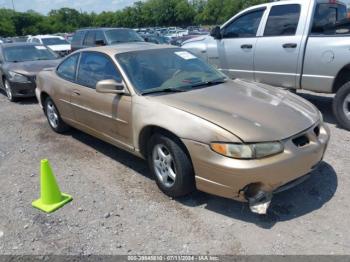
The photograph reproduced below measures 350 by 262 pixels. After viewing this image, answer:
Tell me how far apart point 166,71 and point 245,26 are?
3.23 meters

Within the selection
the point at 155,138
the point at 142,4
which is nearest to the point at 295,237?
the point at 155,138

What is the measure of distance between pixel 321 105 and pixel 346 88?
1790 millimetres

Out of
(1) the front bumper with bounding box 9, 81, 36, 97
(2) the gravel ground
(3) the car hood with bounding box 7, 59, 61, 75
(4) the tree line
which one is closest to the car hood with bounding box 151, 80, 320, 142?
(2) the gravel ground

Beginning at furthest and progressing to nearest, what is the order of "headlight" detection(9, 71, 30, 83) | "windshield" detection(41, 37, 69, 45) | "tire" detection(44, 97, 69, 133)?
"windshield" detection(41, 37, 69, 45) < "headlight" detection(9, 71, 30, 83) < "tire" detection(44, 97, 69, 133)

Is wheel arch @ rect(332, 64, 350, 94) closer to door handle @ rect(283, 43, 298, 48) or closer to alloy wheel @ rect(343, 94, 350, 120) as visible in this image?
alloy wheel @ rect(343, 94, 350, 120)

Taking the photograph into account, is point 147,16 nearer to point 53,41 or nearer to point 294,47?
point 53,41

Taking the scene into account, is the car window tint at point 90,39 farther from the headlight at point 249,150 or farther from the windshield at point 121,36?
the headlight at point 249,150

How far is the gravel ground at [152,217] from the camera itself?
3.00m

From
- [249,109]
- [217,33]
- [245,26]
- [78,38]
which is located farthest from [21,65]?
[249,109]

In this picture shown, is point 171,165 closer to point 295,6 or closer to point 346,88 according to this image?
point 346,88

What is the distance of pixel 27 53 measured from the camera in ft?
32.1

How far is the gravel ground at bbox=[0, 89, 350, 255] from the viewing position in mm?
3002

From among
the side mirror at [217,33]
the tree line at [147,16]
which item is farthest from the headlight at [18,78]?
the tree line at [147,16]

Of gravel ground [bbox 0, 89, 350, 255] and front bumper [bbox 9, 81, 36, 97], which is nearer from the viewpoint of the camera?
gravel ground [bbox 0, 89, 350, 255]
